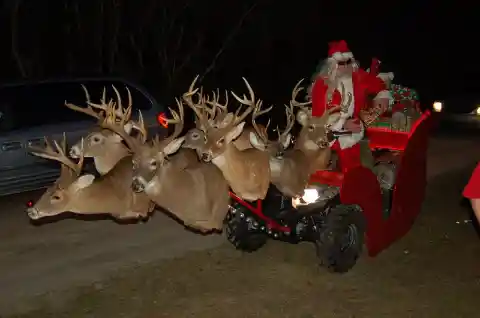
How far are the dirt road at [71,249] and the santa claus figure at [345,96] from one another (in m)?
2.25

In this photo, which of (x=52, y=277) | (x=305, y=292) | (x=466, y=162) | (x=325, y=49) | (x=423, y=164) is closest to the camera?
(x=305, y=292)

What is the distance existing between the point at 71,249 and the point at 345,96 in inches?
156

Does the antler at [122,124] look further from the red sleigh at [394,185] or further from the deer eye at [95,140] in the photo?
the red sleigh at [394,185]

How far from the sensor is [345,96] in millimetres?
6469

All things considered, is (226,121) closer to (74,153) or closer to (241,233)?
(74,153)

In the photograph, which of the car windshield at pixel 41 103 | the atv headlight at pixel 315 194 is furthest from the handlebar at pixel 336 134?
the car windshield at pixel 41 103

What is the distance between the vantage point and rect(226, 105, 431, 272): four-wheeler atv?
6.43 m

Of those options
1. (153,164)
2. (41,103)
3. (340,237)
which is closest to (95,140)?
(153,164)

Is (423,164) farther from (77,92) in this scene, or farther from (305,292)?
(77,92)

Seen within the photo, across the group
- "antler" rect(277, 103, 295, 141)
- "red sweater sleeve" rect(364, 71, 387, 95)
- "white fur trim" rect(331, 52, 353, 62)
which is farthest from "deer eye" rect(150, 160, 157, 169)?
"red sweater sleeve" rect(364, 71, 387, 95)

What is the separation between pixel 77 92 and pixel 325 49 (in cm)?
1651

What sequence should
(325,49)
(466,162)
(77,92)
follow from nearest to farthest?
1. (77,92)
2. (466,162)
3. (325,49)

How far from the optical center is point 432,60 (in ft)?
104

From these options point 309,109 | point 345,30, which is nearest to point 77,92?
point 309,109
